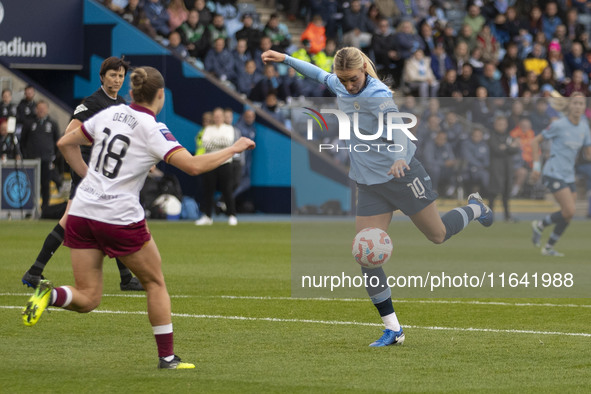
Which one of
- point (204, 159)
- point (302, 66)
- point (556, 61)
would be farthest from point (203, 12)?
point (204, 159)

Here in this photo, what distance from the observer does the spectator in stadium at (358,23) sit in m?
29.0

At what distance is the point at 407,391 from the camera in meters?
6.66

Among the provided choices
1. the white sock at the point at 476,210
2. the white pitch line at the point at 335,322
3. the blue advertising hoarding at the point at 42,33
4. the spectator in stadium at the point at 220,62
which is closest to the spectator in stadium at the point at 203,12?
the spectator in stadium at the point at 220,62

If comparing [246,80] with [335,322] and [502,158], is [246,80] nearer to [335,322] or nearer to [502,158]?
[502,158]

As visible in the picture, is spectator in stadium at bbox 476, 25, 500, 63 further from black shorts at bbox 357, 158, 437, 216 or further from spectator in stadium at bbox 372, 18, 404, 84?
black shorts at bbox 357, 158, 437, 216

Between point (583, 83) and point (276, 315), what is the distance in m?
21.9

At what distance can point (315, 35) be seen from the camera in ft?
93.5

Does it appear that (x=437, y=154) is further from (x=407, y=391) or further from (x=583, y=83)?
(x=583, y=83)

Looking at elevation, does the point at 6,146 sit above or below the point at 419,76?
below

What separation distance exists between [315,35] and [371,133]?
20161mm

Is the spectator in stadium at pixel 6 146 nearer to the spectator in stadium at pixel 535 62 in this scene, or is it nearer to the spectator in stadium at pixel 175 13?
the spectator in stadium at pixel 175 13

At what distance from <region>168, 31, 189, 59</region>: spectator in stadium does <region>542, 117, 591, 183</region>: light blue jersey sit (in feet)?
39.9

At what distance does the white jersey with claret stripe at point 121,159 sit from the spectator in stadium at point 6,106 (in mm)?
17886

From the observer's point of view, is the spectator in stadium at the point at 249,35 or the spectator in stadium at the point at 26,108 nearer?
the spectator in stadium at the point at 26,108
